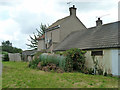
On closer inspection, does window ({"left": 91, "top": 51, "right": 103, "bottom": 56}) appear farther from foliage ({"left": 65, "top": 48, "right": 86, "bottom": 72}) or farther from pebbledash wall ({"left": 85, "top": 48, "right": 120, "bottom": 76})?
foliage ({"left": 65, "top": 48, "right": 86, "bottom": 72})

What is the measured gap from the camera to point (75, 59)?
14.6m

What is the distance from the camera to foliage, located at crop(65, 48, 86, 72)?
14078 millimetres

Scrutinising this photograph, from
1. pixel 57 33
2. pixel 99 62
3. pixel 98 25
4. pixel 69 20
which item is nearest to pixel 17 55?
pixel 57 33

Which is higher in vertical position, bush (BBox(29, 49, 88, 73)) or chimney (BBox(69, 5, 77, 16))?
chimney (BBox(69, 5, 77, 16))

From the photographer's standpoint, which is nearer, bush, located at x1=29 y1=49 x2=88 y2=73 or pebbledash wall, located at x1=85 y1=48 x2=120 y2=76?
pebbledash wall, located at x1=85 y1=48 x2=120 y2=76

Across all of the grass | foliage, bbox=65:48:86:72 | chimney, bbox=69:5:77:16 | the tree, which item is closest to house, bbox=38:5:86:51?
chimney, bbox=69:5:77:16

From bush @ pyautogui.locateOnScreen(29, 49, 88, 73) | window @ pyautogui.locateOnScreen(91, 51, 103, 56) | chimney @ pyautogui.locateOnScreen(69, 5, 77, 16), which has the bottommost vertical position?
bush @ pyautogui.locateOnScreen(29, 49, 88, 73)

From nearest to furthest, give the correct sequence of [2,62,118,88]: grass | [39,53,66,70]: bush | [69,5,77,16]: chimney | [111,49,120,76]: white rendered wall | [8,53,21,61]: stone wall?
[2,62,118,88]: grass < [111,49,120,76]: white rendered wall < [39,53,66,70]: bush < [69,5,77,16]: chimney < [8,53,21,61]: stone wall

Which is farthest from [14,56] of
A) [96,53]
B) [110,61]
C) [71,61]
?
[110,61]

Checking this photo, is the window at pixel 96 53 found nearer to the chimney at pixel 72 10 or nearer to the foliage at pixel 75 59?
the foliage at pixel 75 59

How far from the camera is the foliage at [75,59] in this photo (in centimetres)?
1408

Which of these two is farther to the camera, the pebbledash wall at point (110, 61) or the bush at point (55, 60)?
the bush at point (55, 60)

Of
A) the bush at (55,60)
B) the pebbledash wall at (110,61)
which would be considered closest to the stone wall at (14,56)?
the bush at (55,60)

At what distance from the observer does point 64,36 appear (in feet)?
81.0
